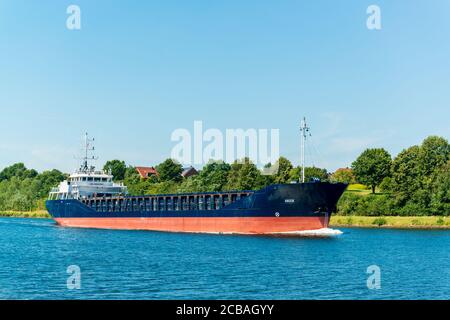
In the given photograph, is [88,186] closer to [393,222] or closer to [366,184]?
[393,222]

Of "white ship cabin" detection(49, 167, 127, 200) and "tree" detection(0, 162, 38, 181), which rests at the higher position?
"tree" detection(0, 162, 38, 181)

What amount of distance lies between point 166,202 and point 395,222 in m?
30.7

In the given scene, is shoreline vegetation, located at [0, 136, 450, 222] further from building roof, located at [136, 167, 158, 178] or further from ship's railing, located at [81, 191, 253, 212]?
building roof, located at [136, 167, 158, 178]

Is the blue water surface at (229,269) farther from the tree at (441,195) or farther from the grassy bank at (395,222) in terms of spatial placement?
the tree at (441,195)

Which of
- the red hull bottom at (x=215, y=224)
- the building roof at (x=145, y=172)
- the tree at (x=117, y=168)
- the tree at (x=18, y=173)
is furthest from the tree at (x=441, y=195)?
the tree at (x=18, y=173)

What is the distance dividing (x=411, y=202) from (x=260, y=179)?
26.3 m

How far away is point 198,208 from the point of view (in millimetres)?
62438

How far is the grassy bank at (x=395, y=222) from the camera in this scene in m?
74.1

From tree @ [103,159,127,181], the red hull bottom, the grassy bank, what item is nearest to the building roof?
tree @ [103,159,127,181]

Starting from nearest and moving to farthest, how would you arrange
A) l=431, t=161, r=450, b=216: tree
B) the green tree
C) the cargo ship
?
1. the cargo ship
2. l=431, t=161, r=450, b=216: tree
3. the green tree

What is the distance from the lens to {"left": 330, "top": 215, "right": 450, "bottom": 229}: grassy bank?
7412 centimetres

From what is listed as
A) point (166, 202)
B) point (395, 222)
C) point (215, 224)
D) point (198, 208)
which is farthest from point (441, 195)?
point (166, 202)

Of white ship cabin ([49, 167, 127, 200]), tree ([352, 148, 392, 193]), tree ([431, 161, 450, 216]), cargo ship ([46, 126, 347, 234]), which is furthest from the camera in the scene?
tree ([352, 148, 392, 193])
